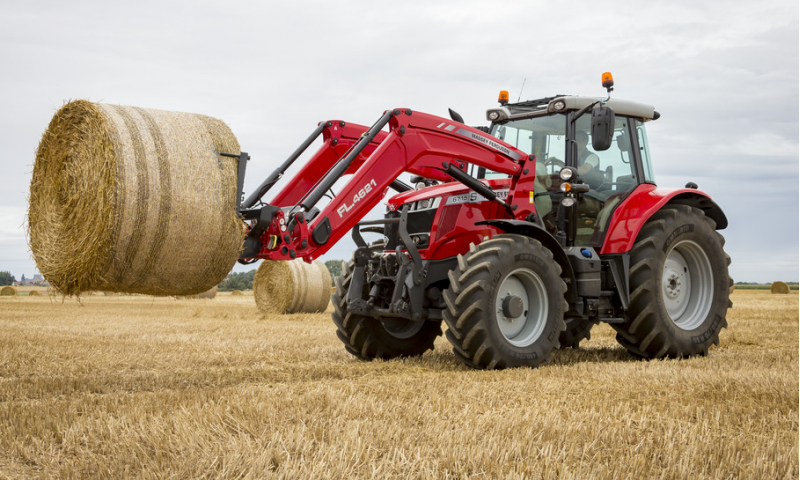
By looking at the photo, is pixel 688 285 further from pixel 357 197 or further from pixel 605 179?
pixel 357 197

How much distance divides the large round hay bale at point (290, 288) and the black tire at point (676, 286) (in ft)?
28.6

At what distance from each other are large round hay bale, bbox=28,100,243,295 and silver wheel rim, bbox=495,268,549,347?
7.79ft

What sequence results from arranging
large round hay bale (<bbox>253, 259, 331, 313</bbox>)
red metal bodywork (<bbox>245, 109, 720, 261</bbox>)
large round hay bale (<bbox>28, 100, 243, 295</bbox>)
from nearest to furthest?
1. large round hay bale (<bbox>28, 100, 243, 295</bbox>)
2. red metal bodywork (<bbox>245, 109, 720, 261</bbox>)
3. large round hay bale (<bbox>253, 259, 331, 313</bbox>)

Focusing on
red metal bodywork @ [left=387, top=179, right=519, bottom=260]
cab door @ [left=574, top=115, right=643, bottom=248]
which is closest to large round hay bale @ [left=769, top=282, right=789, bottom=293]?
cab door @ [left=574, top=115, right=643, bottom=248]

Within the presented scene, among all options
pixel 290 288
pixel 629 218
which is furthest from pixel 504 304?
pixel 290 288

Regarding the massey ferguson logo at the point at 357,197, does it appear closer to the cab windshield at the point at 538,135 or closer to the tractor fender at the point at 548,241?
the tractor fender at the point at 548,241

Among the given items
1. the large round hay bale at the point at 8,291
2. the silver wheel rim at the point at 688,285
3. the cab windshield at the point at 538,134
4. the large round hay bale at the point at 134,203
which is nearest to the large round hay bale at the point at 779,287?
the silver wheel rim at the point at 688,285

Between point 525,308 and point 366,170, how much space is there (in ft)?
6.18

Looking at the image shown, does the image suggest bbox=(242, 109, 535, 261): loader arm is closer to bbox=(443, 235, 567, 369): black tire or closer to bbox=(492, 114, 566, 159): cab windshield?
bbox=(492, 114, 566, 159): cab windshield

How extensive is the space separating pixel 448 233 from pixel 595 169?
1.81 m

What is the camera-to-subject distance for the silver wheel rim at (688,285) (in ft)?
25.3

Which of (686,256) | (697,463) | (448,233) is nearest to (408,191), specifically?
(448,233)

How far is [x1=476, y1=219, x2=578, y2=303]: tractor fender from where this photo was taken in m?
6.42

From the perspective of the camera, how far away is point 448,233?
6617mm
